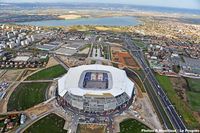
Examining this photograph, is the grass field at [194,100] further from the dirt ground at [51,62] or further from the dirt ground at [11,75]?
the dirt ground at [11,75]

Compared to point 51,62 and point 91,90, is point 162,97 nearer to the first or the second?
point 91,90

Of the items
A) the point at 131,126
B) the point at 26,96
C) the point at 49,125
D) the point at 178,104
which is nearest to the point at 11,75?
the point at 26,96

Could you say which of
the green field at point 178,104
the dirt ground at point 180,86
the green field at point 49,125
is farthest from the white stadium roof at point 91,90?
the dirt ground at point 180,86

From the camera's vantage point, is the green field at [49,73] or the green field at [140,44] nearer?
the green field at [49,73]

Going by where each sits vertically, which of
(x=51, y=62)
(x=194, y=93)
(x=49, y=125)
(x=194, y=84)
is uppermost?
(x=51, y=62)

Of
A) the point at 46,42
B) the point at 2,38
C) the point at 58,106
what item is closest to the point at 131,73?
the point at 58,106

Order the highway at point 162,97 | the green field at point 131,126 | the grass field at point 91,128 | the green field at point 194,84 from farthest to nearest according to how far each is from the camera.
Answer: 1. the green field at point 194,84
2. the highway at point 162,97
3. the green field at point 131,126
4. the grass field at point 91,128

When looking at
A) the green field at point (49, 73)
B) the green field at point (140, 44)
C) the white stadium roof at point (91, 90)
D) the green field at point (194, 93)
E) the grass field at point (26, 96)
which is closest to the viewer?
the white stadium roof at point (91, 90)

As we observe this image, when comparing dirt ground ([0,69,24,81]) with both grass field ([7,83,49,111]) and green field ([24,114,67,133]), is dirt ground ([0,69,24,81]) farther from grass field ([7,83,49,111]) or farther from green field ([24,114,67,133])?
green field ([24,114,67,133])
